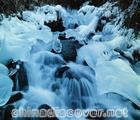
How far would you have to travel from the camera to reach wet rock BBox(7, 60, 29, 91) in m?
4.44

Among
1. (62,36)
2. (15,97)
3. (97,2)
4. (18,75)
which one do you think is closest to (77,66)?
(18,75)

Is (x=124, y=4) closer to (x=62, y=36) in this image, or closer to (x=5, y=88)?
(x=62, y=36)

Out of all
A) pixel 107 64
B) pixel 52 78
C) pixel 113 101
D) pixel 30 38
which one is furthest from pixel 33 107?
pixel 30 38

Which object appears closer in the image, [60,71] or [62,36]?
[60,71]

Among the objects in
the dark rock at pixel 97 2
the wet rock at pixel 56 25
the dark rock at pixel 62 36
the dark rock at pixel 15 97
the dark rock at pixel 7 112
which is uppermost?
the dark rock at pixel 97 2

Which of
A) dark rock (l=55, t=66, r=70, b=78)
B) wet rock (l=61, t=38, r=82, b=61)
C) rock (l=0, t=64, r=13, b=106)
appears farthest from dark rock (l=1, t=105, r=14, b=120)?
wet rock (l=61, t=38, r=82, b=61)

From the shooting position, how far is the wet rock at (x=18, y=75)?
444cm

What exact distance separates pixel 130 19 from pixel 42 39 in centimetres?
179

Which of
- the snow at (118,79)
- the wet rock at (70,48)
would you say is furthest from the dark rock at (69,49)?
the snow at (118,79)

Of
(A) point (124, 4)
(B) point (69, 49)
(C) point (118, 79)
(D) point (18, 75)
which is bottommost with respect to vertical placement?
(C) point (118, 79)

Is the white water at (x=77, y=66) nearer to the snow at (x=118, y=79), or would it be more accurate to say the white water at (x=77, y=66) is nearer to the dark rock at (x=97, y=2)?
the snow at (x=118, y=79)

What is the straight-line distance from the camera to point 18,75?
179 inches

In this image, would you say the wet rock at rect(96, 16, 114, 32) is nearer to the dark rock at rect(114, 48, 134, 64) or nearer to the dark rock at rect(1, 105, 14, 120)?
the dark rock at rect(114, 48, 134, 64)

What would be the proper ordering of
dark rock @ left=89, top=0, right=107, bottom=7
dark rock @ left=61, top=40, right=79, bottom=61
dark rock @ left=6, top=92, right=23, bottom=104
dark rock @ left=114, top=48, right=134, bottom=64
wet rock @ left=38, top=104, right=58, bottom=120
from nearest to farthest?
wet rock @ left=38, top=104, right=58, bottom=120, dark rock @ left=6, top=92, right=23, bottom=104, dark rock @ left=114, top=48, right=134, bottom=64, dark rock @ left=61, top=40, right=79, bottom=61, dark rock @ left=89, top=0, right=107, bottom=7
